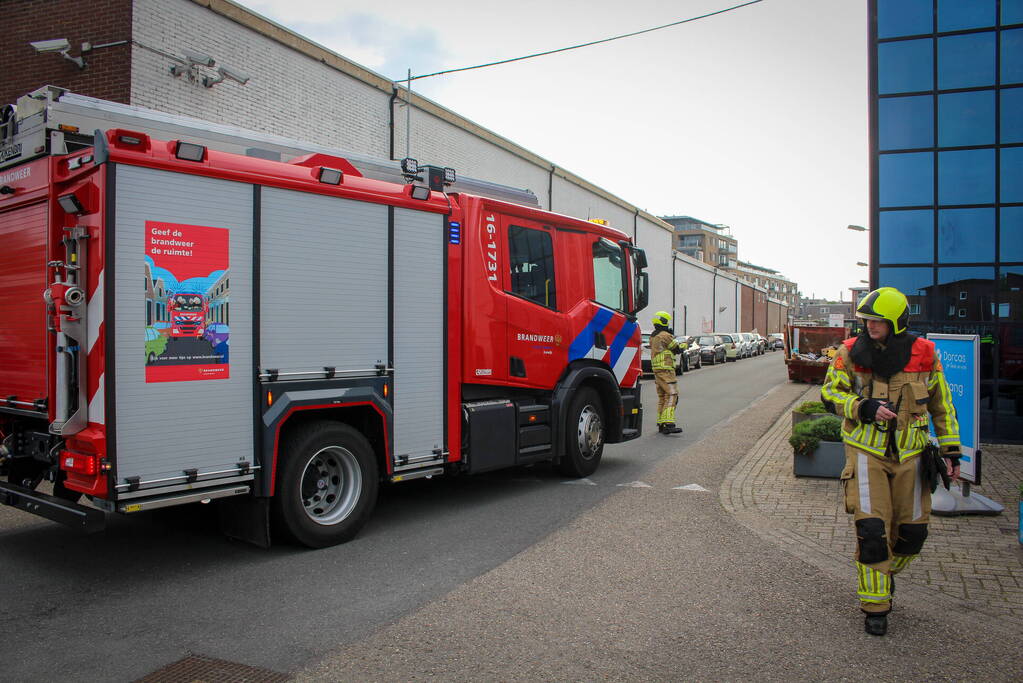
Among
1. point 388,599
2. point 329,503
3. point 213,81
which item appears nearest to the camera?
point 388,599

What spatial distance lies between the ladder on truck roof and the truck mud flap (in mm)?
2321

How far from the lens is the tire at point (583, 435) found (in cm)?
853

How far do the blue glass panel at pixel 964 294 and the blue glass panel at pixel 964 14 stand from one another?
3.75m

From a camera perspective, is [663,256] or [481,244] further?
[663,256]

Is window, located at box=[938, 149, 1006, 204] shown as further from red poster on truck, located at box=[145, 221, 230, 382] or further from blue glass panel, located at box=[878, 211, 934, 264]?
red poster on truck, located at box=[145, 221, 230, 382]

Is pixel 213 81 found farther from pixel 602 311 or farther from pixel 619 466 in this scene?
pixel 619 466

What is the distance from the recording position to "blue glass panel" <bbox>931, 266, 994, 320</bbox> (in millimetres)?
11750

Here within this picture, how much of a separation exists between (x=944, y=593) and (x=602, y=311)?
4.83m

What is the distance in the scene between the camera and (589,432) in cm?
889

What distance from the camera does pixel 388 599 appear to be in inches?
190

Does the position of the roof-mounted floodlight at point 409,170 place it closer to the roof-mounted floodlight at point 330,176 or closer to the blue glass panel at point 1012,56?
the roof-mounted floodlight at point 330,176

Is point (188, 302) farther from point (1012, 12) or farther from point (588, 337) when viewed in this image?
point (1012, 12)

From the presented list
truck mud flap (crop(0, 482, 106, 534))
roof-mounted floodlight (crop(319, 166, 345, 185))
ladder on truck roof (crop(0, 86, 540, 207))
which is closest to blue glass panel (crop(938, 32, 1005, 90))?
ladder on truck roof (crop(0, 86, 540, 207))

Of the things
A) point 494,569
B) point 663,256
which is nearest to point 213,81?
point 494,569
